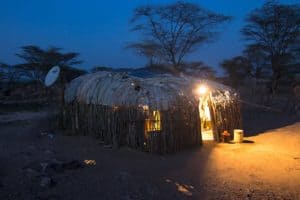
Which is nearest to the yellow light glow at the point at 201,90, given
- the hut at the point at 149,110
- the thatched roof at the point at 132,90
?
the hut at the point at 149,110

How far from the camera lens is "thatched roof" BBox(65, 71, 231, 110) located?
8609 millimetres

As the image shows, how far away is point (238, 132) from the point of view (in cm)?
945

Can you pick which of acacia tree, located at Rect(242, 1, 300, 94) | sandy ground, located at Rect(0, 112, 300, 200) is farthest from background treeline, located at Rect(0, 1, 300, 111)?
sandy ground, located at Rect(0, 112, 300, 200)

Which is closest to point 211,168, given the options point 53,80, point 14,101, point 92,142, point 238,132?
point 238,132

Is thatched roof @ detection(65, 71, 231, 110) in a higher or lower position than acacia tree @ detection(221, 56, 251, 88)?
lower

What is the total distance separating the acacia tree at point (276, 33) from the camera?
19.0 meters

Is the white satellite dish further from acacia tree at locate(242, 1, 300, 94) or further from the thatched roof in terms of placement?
acacia tree at locate(242, 1, 300, 94)

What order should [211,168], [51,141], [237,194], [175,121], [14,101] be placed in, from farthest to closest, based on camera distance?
[14,101]
[51,141]
[175,121]
[211,168]
[237,194]

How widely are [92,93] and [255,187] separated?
→ 5.77m

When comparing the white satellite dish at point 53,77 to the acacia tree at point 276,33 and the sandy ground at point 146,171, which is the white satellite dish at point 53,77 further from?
the acacia tree at point 276,33

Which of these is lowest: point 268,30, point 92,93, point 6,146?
point 6,146

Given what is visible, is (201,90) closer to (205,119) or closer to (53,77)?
(205,119)

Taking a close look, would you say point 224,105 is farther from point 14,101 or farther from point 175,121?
point 14,101

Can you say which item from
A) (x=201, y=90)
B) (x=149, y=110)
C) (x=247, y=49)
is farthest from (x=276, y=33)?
(x=149, y=110)
